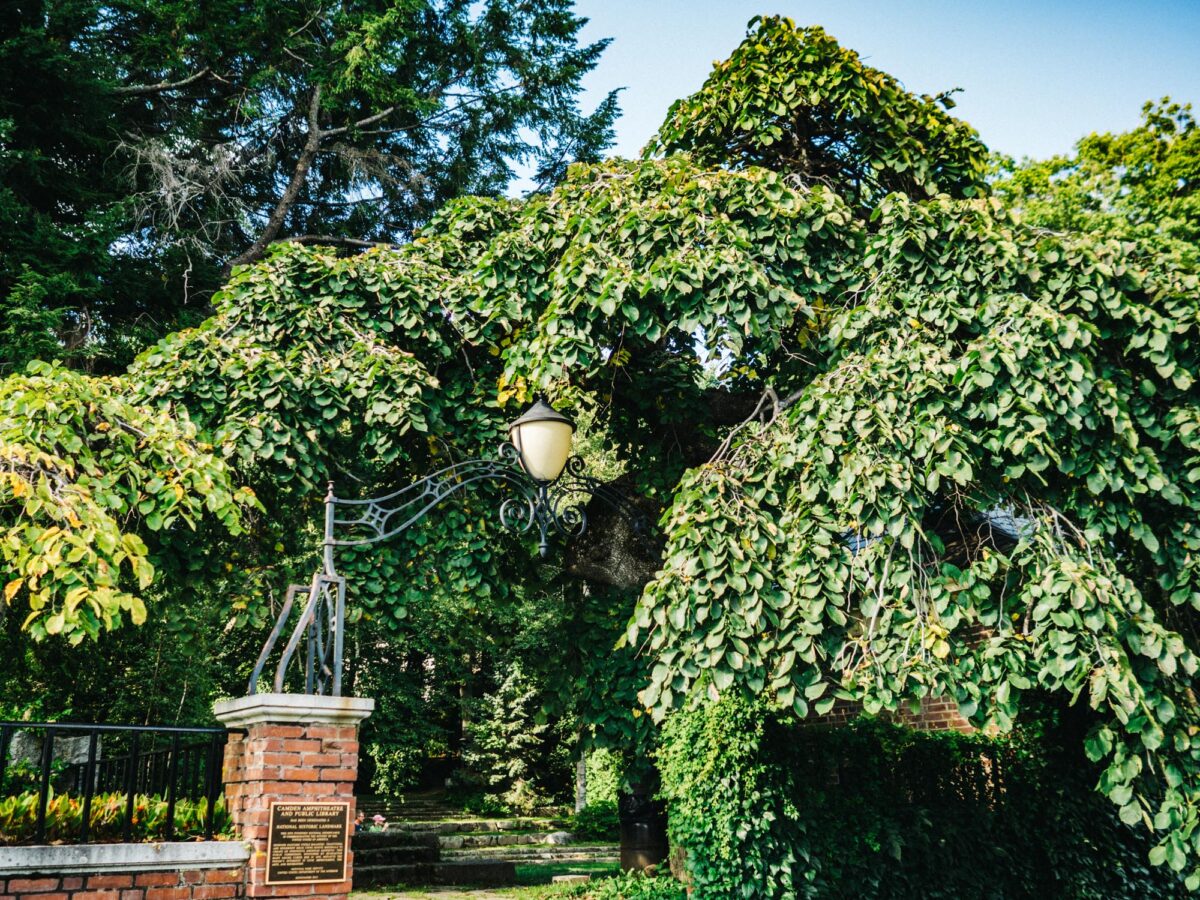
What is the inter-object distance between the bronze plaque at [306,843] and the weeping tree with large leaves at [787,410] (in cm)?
180

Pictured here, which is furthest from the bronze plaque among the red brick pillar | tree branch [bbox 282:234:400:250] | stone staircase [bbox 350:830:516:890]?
tree branch [bbox 282:234:400:250]

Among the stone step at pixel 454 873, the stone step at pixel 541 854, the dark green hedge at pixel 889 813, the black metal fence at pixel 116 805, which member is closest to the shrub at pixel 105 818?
the black metal fence at pixel 116 805

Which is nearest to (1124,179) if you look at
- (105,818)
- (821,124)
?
(821,124)

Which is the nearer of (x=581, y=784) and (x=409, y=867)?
(x=409, y=867)

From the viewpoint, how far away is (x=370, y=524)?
6742mm

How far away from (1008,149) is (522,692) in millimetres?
15685

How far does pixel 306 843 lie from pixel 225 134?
1171 centimetres

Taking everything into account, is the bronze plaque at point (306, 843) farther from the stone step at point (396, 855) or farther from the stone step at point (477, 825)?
the stone step at point (477, 825)

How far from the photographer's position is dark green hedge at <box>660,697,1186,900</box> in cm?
740

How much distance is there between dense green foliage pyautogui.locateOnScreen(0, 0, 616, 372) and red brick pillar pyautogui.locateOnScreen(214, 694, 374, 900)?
6188 mm

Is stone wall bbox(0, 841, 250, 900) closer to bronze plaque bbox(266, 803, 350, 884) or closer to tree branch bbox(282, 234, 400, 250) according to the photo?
bronze plaque bbox(266, 803, 350, 884)

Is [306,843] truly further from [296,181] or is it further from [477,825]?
[477,825]

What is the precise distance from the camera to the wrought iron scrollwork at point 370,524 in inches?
228

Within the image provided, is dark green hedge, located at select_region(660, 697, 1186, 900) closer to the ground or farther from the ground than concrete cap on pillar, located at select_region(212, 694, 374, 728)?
closer to the ground
